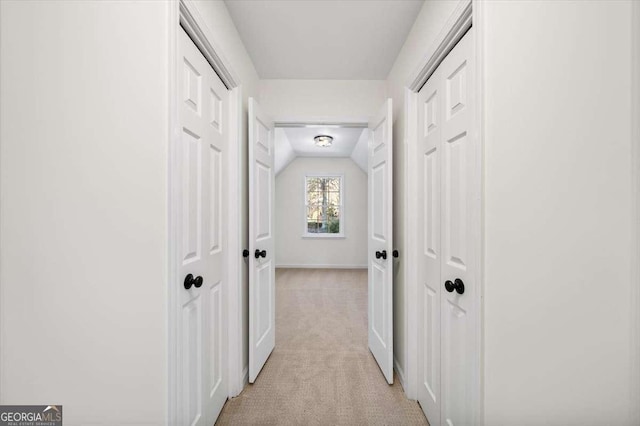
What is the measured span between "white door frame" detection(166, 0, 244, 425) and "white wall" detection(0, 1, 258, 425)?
4 centimetres

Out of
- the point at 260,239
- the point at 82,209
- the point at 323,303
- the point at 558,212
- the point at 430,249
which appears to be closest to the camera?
the point at 558,212

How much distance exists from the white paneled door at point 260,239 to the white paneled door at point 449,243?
1111mm

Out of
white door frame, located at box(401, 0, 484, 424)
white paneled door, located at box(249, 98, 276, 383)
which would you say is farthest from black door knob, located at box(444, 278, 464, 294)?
white paneled door, located at box(249, 98, 276, 383)

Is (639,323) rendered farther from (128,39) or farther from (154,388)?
(128,39)

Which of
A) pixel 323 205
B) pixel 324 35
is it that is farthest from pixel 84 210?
pixel 323 205

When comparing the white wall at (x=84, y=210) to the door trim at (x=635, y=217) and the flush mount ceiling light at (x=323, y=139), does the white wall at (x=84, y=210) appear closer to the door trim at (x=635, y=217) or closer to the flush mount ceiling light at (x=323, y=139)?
the door trim at (x=635, y=217)

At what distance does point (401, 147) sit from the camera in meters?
2.05

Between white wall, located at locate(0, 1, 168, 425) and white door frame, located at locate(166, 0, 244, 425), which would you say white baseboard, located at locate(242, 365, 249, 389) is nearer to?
white door frame, located at locate(166, 0, 244, 425)

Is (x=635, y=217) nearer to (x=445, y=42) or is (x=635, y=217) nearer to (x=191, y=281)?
(x=445, y=42)

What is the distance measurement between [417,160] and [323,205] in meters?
5.04

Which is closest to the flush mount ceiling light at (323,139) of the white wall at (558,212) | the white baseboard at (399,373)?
the white baseboard at (399,373)

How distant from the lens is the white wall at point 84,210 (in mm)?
886

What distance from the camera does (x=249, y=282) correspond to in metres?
1.98

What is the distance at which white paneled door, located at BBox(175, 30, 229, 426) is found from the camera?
1213mm
